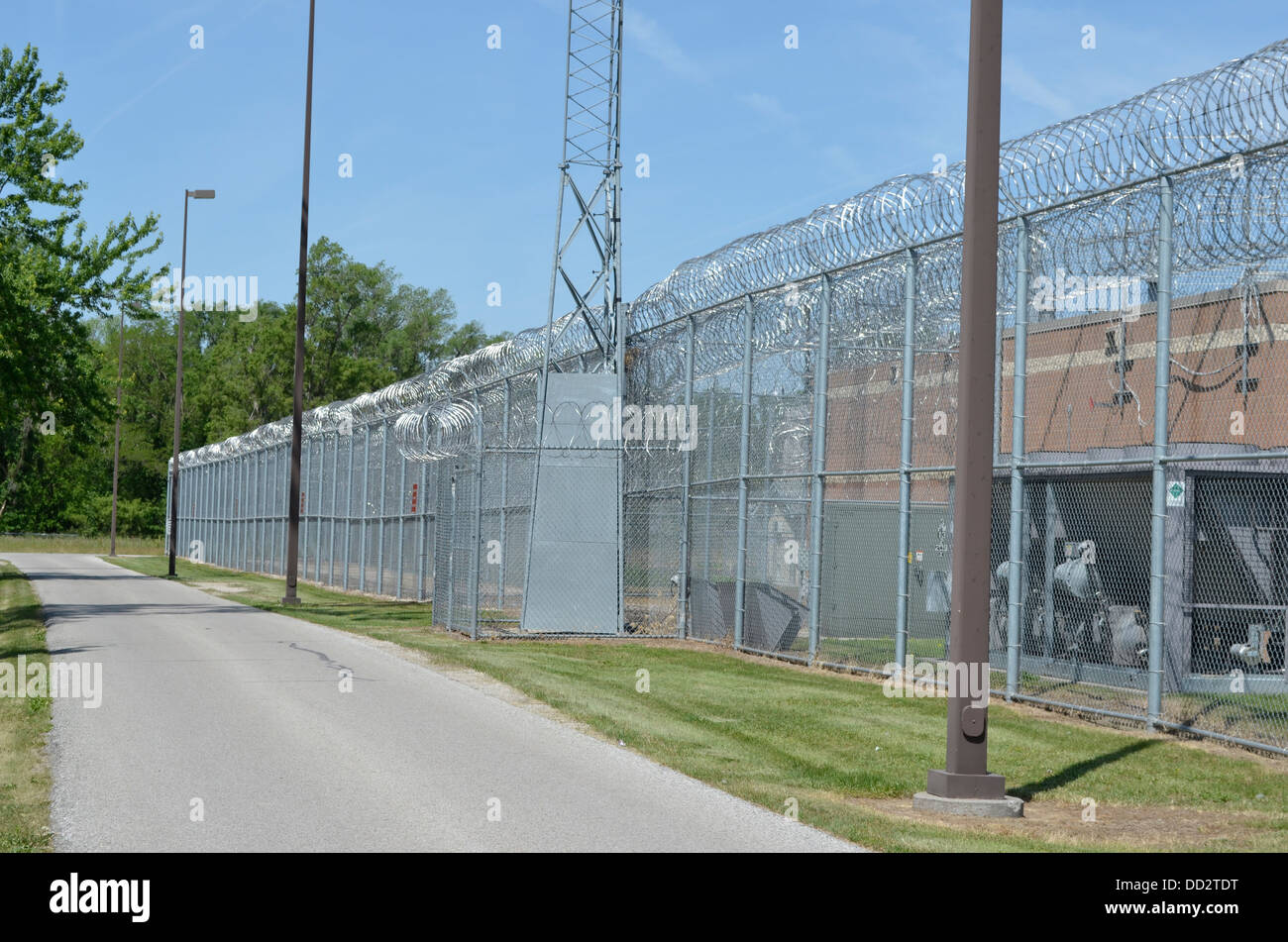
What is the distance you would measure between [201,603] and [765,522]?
12847 millimetres

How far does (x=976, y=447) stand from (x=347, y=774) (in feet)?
14.5

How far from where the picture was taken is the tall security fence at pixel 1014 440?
11.0 metres

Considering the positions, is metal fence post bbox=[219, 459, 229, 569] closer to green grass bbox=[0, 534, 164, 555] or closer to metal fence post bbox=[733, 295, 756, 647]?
green grass bbox=[0, 534, 164, 555]

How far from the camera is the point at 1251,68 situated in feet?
33.5

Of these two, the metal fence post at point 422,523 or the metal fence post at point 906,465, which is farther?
the metal fence post at point 422,523

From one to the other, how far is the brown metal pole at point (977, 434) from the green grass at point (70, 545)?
2744 inches

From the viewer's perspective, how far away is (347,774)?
878 centimetres

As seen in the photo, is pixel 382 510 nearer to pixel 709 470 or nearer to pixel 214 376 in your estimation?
pixel 709 470

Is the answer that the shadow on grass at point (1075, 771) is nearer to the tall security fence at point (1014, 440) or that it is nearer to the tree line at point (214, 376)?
the tall security fence at point (1014, 440)

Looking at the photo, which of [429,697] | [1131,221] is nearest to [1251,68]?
[1131,221]

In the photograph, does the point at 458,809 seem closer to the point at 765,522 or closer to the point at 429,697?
the point at 429,697

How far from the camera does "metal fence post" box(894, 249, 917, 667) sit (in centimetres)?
1395

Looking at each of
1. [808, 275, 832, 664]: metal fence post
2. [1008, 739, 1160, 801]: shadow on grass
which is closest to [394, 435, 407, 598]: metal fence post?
[808, 275, 832, 664]: metal fence post

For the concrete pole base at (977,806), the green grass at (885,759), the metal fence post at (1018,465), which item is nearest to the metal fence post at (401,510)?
the green grass at (885,759)
